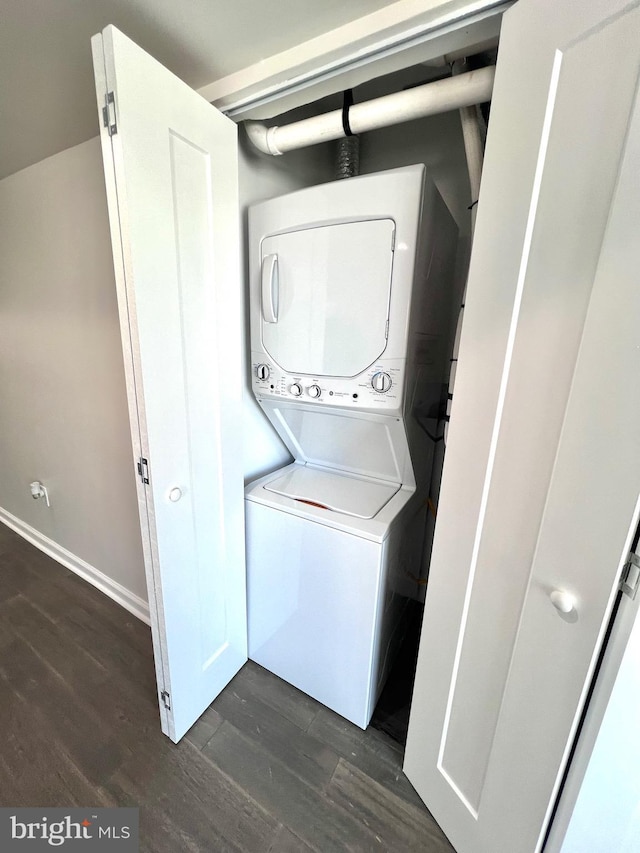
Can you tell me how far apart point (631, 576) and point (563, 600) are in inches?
5.1

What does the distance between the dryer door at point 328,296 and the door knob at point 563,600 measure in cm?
81

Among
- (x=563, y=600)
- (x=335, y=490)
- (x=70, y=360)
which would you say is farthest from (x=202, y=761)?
(x=70, y=360)

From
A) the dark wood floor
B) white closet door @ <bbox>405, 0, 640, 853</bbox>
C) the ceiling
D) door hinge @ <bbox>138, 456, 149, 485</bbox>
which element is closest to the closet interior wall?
the ceiling

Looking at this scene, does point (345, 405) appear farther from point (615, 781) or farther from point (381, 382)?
point (615, 781)

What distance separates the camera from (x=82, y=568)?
7.33ft

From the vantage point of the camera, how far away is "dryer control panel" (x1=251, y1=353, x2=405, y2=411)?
1168 mm

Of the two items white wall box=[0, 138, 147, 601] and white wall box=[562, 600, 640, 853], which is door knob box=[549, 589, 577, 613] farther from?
white wall box=[0, 138, 147, 601]

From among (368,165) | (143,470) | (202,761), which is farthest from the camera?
(368,165)

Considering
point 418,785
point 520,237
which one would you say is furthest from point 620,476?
point 418,785

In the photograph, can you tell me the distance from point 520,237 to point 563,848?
1382 millimetres

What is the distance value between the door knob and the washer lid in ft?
2.11

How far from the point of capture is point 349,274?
1165 mm

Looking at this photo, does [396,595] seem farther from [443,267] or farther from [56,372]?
[56,372]

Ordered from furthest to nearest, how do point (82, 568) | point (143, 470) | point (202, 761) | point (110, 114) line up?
point (82, 568) < point (202, 761) < point (143, 470) < point (110, 114)
